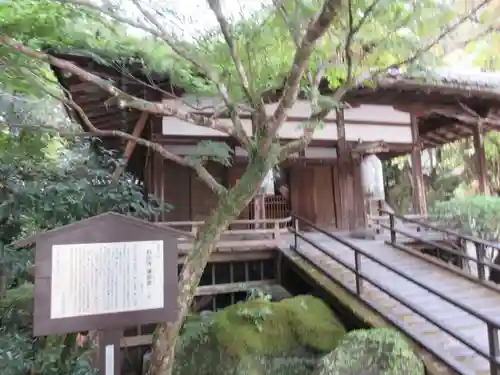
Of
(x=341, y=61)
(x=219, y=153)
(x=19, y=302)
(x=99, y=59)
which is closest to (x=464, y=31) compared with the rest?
(x=341, y=61)

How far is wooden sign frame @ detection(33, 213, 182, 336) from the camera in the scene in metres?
2.93

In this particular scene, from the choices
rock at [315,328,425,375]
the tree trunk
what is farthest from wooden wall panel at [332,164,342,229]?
the tree trunk

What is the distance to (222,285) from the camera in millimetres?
8109

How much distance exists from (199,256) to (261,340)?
1.97 metres

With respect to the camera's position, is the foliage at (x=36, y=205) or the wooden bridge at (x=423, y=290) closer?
the foliage at (x=36, y=205)

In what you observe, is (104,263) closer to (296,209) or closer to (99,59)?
(99,59)

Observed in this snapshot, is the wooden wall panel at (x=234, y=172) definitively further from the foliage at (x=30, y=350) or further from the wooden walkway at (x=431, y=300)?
the foliage at (x=30, y=350)

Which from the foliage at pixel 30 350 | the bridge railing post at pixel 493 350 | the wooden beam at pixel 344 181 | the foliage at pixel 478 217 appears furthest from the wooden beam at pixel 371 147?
the foliage at pixel 30 350

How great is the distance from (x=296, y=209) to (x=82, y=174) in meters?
7.40

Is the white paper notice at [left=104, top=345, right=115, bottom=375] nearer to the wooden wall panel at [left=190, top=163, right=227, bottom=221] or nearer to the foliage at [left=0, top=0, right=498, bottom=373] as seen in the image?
the foliage at [left=0, top=0, right=498, bottom=373]

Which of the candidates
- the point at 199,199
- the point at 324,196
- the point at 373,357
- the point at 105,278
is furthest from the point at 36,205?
the point at 324,196

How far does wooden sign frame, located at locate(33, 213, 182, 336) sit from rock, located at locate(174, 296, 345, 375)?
263cm

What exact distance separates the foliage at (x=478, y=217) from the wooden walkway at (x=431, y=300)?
4.38ft

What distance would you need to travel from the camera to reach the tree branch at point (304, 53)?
11.4 ft
